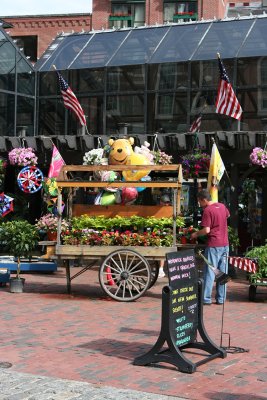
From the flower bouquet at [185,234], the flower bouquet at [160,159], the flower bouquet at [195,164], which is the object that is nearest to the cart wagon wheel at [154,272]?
the flower bouquet at [185,234]

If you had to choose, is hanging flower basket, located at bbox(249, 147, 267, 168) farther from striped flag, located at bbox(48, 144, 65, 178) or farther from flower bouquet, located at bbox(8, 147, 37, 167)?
flower bouquet, located at bbox(8, 147, 37, 167)

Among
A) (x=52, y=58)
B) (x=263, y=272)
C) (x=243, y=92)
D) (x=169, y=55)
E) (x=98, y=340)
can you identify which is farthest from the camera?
(x=52, y=58)

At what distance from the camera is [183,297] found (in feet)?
23.2

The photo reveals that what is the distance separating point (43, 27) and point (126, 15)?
5077 mm

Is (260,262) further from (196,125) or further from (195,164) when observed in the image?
(196,125)

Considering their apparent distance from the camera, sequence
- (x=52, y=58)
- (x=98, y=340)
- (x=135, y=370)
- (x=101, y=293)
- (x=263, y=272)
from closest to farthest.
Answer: (x=135, y=370)
(x=98, y=340)
(x=263, y=272)
(x=101, y=293)
(x=52, y=58)

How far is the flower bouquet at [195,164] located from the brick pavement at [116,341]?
3833 millimetres

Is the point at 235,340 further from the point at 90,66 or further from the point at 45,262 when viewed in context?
the point at 90,66

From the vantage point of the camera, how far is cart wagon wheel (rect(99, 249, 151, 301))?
36.3 ft

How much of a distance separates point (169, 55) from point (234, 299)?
9.12m

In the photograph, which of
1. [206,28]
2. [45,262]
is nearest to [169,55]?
[206,28]

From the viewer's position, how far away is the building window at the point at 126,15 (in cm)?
4069

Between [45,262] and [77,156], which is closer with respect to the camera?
[45,262]

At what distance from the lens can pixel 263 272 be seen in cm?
1109
